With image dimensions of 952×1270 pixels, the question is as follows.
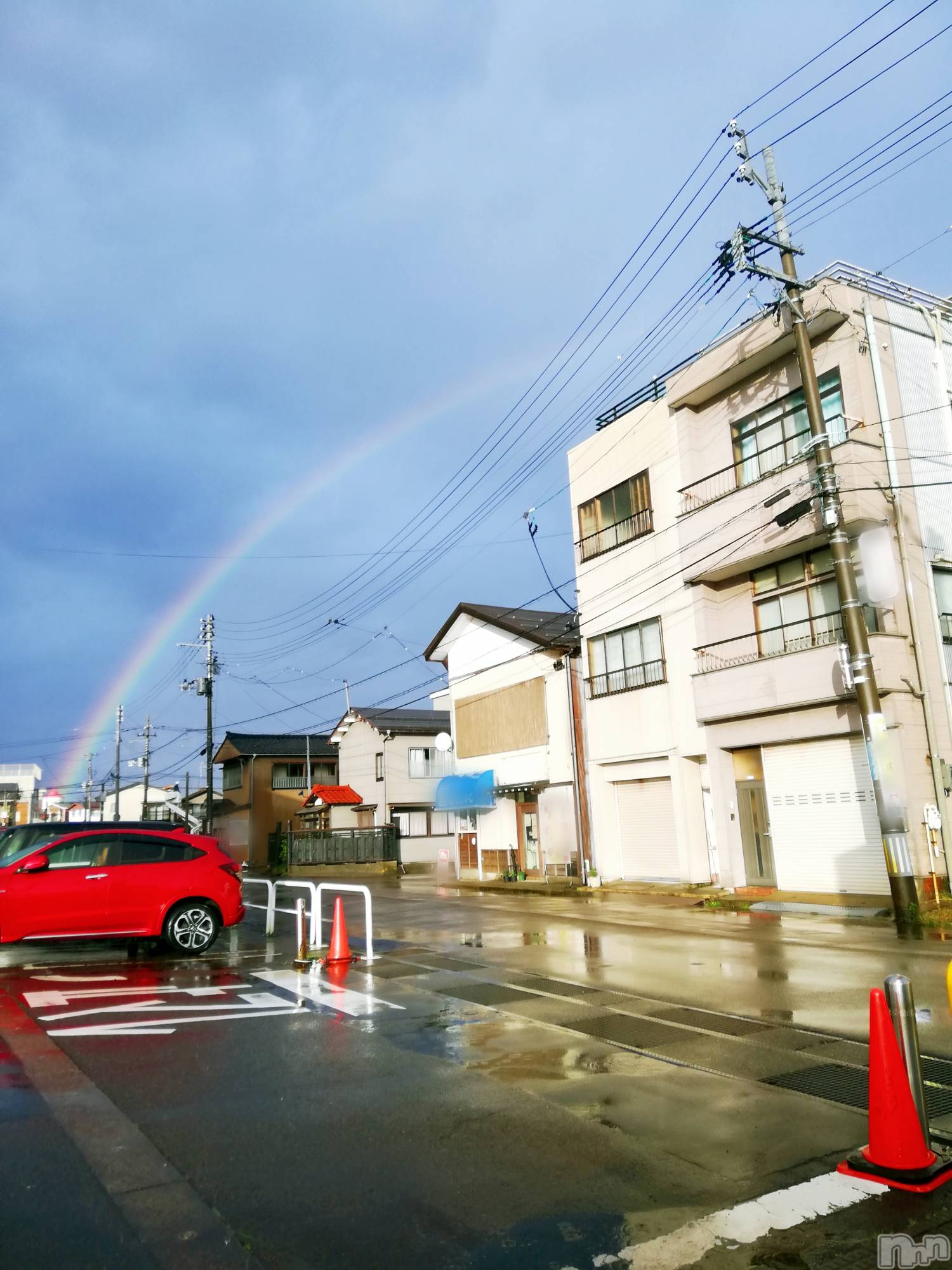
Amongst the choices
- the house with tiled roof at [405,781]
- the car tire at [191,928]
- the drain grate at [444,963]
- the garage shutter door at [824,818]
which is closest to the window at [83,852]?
the car tire at [191,928]

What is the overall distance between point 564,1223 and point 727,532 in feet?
65.1

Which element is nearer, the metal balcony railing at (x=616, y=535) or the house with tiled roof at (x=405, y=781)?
the metal balcony railing at (x=616, y=535)

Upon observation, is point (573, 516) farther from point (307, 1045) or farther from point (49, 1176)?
point (49, 1176)

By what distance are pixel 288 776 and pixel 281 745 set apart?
87.3 inches

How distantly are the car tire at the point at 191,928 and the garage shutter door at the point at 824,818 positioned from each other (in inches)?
516

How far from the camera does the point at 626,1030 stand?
770 cm

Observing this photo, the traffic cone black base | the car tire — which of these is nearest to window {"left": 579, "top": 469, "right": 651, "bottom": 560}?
the car tire

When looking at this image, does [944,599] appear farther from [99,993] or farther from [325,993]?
[99,993]

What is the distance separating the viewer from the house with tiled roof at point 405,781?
4775 centimetres

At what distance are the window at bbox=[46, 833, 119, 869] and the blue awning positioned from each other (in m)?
21.8

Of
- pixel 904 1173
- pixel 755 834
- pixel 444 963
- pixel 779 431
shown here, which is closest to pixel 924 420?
pixel 779 431

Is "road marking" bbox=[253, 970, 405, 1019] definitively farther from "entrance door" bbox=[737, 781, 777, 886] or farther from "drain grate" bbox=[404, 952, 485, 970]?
"entrance door" bbox=[737, 781, 777, 886]

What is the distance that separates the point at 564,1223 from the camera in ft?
13.1

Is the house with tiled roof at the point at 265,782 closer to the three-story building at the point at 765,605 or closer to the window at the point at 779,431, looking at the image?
the three-story building at the point at 765,605
